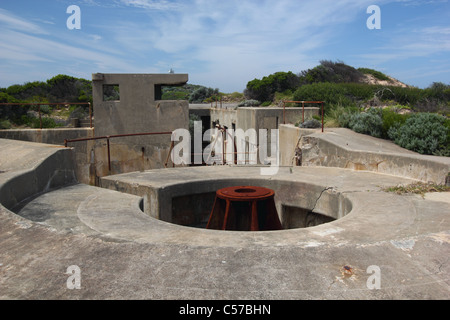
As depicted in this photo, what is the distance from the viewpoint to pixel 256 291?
9.46 feet

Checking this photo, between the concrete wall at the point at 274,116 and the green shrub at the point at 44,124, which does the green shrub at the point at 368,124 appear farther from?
the green shrub at the point at 44,124

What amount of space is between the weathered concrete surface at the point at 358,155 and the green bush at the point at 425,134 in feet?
0.86

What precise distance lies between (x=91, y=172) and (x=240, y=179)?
6.92 meters

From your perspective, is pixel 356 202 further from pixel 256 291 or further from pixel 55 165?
pixel 55 165

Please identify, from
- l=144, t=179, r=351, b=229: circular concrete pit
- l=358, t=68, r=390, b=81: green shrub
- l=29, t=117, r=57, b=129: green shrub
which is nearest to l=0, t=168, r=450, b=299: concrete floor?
l=144, t=179, r=351, b=229: circular concrete pit

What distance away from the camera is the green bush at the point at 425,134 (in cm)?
969

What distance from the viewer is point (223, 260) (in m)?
3.40

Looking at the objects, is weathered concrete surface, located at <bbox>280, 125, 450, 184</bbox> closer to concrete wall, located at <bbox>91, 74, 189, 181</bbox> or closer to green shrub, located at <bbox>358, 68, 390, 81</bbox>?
concrete wall, located at <bbox>91, 74, 189, 181</bbox>

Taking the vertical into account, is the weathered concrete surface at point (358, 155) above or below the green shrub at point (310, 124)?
below

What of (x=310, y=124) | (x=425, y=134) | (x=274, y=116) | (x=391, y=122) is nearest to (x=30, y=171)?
(x=310, y=124)

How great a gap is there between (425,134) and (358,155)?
2.55 m

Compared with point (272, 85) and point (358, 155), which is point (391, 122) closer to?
point (358, 155)

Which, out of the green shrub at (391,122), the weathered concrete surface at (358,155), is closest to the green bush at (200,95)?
the weathered concrete surface at (358,155)

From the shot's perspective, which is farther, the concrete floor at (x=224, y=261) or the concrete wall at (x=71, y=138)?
the concrete wall at (x=71, y=138)
